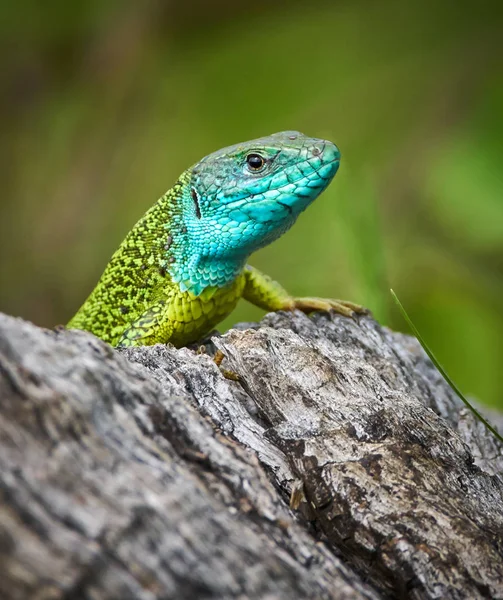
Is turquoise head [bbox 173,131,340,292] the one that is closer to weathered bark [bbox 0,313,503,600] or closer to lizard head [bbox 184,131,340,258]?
lizard head [bbox 184,131,340,258]

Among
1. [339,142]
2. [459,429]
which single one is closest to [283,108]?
[339,142]

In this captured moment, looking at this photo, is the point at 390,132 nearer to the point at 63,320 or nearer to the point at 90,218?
the point at 90,218

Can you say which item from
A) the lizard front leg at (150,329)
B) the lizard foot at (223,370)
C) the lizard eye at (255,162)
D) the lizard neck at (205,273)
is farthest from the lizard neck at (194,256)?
the lizard foot at (223,370)

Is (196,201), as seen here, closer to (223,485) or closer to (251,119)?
(223,485)

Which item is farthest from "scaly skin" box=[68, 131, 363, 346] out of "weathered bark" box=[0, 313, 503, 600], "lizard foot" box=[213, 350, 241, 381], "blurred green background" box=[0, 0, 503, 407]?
"blurred green background" box=[0, 0, 503, 407]

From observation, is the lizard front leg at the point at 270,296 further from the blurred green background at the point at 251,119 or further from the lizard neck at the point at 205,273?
the blurred green background at the point at 251,119

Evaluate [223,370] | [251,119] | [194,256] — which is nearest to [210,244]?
[194,256]

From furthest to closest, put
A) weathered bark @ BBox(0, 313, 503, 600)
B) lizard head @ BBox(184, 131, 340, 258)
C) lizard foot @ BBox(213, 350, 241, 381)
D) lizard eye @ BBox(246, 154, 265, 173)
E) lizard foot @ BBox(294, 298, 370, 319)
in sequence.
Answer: lizard foot @ BBox(294, 298, 370, 319) < lizard eye @ BBox(246, 154, 265, 173) < lizard head @ BBox(184, 131, 340, 258) < lizard foot @ BBox(213, 350, 241, 381) < weathered bark @ BBox(0, 313, 503, 600)
